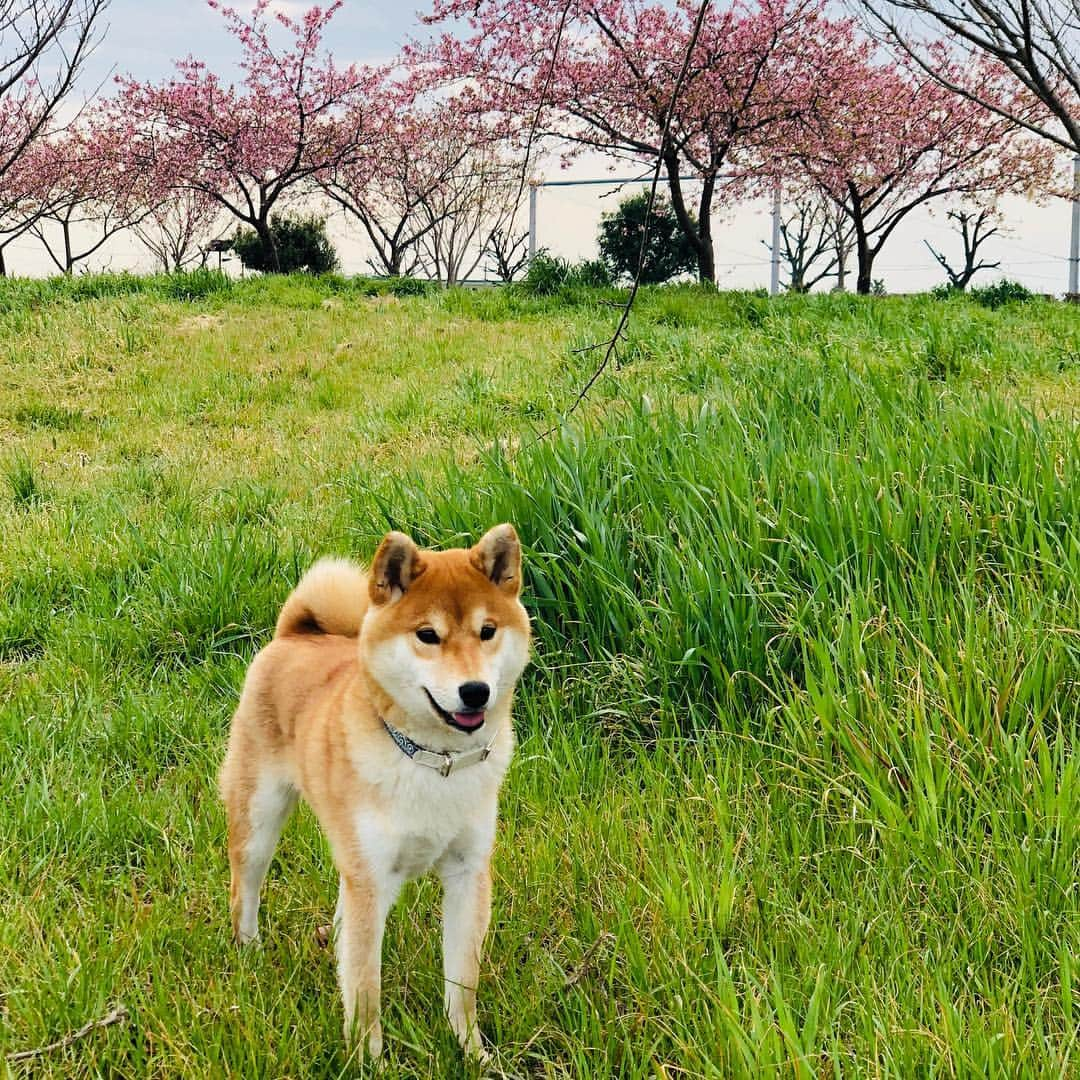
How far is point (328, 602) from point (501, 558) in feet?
2.16

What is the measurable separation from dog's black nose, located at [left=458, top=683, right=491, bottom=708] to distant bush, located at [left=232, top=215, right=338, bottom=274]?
22.7 m

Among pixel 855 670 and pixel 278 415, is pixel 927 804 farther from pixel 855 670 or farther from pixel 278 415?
pixel 278 415

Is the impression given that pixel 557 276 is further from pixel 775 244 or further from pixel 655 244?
pixel 775 244

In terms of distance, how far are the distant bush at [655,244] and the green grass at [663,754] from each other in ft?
52.6

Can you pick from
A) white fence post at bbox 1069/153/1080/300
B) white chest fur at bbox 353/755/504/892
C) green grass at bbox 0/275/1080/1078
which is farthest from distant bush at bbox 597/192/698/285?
white chest fur at bbox 353/755/504/892

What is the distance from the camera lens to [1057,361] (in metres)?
6.50

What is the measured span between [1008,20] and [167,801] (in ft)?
28.3

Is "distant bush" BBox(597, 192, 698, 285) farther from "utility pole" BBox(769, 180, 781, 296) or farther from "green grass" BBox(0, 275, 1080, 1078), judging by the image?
"green grass" BBox(0, 275, 1080, 1078)

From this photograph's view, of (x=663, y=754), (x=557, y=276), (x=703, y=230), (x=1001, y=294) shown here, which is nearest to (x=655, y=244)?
(x=703, y=230)

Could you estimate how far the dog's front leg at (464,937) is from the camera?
1.78 m

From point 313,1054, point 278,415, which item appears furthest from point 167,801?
point 278,415

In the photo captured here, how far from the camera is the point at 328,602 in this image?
231cm

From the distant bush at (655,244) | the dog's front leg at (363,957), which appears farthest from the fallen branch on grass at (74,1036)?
the distant bush at (655,244)

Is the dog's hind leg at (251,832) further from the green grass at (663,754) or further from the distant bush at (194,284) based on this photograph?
the distant bush at (194,284)
